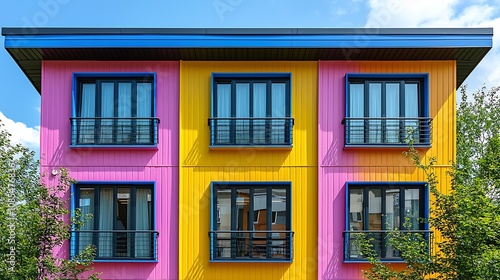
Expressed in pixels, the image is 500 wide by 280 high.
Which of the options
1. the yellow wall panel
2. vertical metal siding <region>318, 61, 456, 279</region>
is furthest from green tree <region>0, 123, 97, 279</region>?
vertical metal siding <region>318, 61, 456, 279</region>

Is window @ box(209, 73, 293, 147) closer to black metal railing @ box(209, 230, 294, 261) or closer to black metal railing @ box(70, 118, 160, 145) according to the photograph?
black metal railing @ box(70, 118, 160, 145)

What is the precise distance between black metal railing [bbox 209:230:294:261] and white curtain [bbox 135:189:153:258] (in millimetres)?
1463

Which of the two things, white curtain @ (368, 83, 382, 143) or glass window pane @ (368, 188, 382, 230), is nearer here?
glass window pane @ (368, 188, 382, 230)

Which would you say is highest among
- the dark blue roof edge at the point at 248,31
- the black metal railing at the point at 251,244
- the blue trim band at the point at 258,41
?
the dark blue roof edge at the point at 248,31

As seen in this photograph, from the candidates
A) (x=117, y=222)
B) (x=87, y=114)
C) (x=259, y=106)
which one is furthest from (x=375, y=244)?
(x=87, y=114)

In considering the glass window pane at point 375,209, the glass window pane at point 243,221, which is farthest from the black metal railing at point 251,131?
the glass window pane at point 375,209

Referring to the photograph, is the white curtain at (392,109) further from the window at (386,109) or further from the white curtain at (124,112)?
the white curtain at (124,112)

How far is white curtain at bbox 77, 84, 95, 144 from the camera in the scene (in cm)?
1018

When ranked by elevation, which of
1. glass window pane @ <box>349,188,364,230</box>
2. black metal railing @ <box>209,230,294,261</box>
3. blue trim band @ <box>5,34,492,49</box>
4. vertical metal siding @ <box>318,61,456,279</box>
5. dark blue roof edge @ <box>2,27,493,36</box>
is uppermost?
dark blue roof edge @ <box>2,27,493,36</box>

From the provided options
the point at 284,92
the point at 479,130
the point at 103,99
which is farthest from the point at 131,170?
the point at 479,130

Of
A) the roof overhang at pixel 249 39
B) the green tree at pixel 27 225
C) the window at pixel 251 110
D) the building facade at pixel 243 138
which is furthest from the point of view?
the window at pixel 251 110

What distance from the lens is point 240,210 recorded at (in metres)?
10.1

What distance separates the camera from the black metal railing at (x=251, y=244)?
32.3ft

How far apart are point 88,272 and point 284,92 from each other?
6110mm
